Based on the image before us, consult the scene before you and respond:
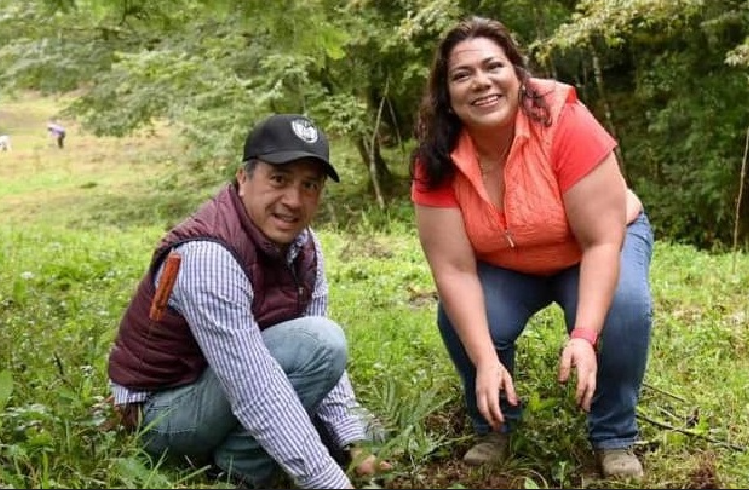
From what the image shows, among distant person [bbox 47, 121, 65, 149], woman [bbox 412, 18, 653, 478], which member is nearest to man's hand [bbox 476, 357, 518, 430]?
woman [bbox 412, 18, 653, 478]

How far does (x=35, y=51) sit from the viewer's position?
502 inches

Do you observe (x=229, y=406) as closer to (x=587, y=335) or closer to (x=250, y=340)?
(x=250, y=340)

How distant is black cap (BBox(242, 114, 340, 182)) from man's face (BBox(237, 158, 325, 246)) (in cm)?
3

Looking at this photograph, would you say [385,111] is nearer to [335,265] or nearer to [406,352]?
[335,265]

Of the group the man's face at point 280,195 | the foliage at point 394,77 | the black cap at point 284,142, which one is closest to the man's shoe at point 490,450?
the man's face at point 280,195

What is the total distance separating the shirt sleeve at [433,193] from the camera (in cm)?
265

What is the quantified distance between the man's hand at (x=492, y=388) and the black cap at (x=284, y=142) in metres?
0.67

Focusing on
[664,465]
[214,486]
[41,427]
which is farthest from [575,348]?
[41,427]

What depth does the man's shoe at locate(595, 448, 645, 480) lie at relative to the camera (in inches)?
100

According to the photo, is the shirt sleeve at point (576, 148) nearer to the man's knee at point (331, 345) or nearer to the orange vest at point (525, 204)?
the orange vest at point (525, 204)

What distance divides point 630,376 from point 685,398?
0.74 m

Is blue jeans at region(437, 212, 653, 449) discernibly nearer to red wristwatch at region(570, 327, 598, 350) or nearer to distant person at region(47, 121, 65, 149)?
red wristwatch at region(570, 327, 598, 350)

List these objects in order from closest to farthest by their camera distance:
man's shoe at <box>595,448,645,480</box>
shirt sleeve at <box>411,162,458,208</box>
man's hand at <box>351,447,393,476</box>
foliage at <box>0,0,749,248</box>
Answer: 1. man's hand at <box>351,447,393,476</box>
2. man's shoe at <box>595,448,645,480</box>
3. shirt sleeve at <box>411,162,458,208</box>
4. foliage at <box>0,0,749,248</box>

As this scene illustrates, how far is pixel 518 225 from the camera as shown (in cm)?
256
